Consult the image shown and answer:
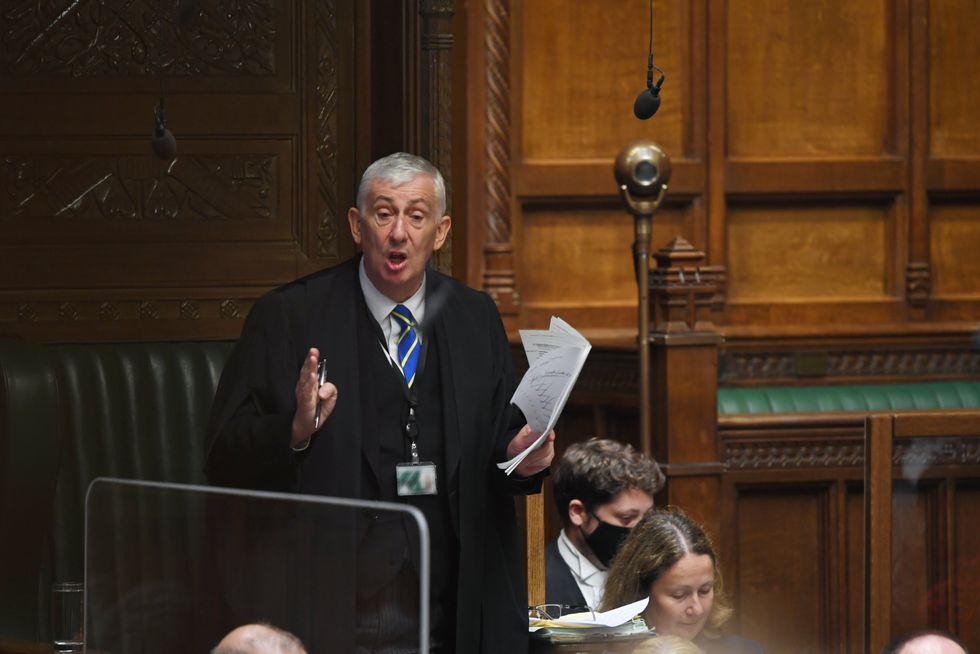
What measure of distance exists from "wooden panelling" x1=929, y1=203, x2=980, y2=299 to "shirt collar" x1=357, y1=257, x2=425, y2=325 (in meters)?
3.40

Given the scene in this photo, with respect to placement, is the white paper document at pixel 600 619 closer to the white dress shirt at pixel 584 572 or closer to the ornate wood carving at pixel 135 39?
the white dress shirt at pixel 584 572

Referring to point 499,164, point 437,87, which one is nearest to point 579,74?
point 499,164

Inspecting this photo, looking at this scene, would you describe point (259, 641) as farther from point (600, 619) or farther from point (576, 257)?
point (576, 257)

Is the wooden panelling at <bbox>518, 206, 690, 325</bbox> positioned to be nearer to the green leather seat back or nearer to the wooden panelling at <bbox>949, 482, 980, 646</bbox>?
the green leather seat back

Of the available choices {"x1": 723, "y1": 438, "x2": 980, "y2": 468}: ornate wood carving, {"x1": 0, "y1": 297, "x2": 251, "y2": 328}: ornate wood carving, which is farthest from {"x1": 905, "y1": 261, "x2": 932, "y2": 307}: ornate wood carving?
{"x1": 0, "y1": 297, "x2": 251, "y2": 328}: ornate wood carving

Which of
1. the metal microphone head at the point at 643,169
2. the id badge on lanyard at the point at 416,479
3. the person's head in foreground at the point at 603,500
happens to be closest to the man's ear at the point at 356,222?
the id badge on lanyard at the point at 416,479

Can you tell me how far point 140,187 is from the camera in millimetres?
5160

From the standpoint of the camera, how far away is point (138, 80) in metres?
5.15

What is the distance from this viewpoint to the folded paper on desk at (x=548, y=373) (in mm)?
2994

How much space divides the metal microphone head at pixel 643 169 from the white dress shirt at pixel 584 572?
4.27ft

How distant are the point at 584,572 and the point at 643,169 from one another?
144 centimetres

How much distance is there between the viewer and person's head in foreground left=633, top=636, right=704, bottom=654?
291cm

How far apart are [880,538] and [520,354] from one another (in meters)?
1.97

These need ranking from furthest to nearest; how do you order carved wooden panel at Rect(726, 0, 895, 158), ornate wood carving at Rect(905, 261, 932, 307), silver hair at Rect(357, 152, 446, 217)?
ornate wood carving at Rect(905, 261, 932, 307)
carved wooden panel at Rect(726, 0, 895, 158)
silver hair at Rect(357, 152, 446, 217)
